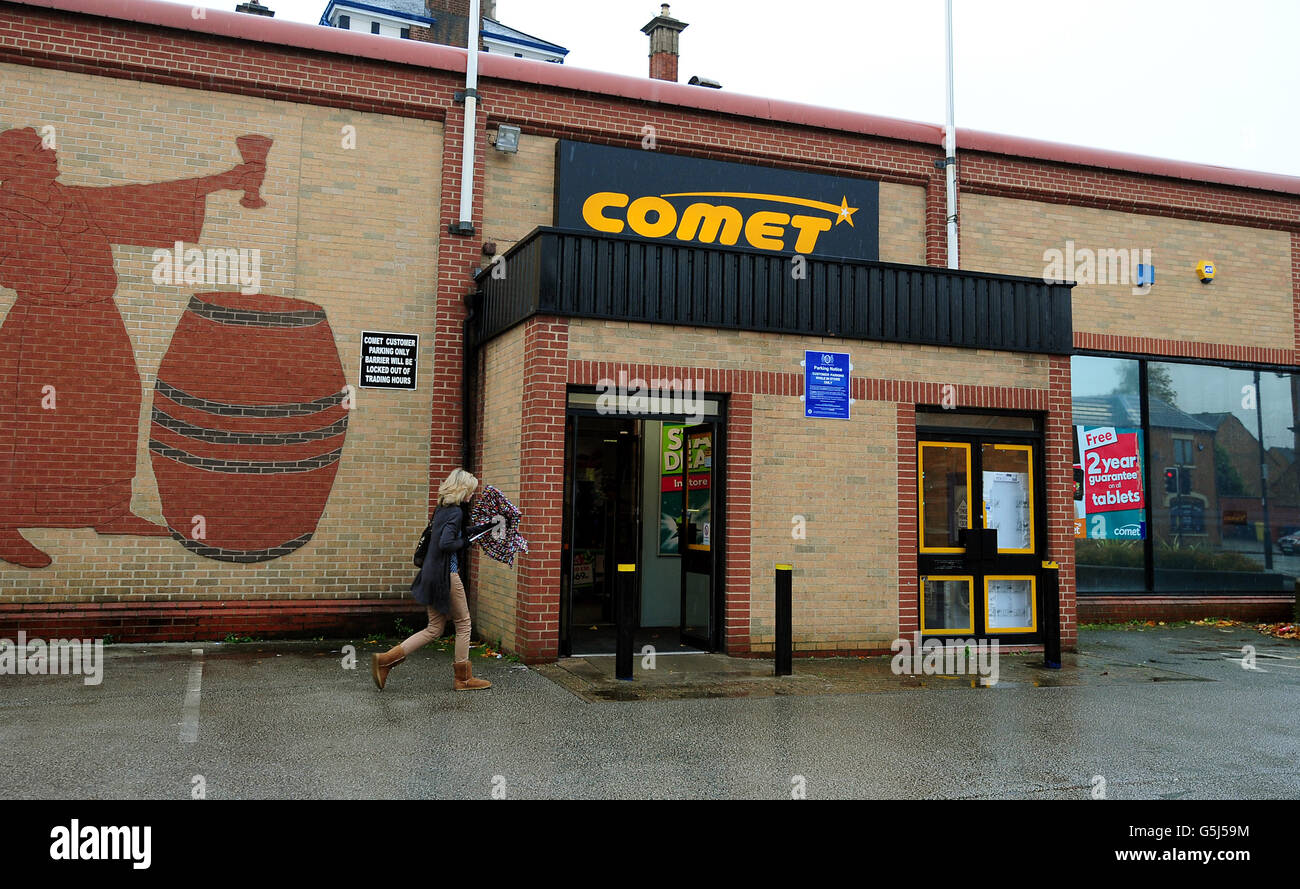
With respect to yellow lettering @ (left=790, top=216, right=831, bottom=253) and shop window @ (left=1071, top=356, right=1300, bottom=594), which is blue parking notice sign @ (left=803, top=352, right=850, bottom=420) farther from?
shop window @ (left=1071, top=356, right=1300, bottom=594)

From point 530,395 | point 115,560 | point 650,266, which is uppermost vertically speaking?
point 650,266

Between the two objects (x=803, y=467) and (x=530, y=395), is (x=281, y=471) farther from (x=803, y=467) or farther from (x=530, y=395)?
(x=803, y=467)

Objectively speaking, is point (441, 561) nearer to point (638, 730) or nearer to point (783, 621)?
point (638, 730)

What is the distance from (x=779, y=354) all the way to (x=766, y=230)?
329 cm

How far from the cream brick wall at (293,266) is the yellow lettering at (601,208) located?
74.4 inches

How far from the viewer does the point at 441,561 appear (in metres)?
8.30

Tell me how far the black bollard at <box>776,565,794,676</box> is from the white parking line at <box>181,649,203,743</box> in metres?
5.00

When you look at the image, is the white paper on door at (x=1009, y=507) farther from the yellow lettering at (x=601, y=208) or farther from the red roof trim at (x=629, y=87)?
the red roof trim at (x=629, y=87)

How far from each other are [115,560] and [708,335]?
6.85m

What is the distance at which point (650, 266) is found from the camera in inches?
403

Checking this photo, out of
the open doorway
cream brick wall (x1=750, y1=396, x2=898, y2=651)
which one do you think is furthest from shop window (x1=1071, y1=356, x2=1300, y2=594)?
the open doorway

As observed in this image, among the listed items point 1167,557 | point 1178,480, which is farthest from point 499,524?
point 1178,480

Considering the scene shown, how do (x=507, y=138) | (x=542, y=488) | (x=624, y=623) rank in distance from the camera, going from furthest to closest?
(x=507, y=138)
(x=542, y=488)
(x=624, y=623)
